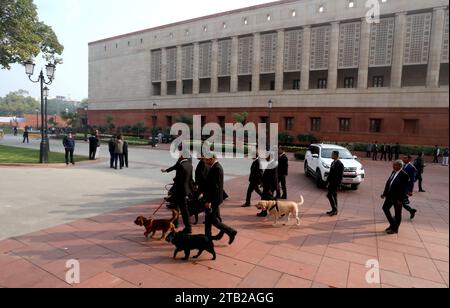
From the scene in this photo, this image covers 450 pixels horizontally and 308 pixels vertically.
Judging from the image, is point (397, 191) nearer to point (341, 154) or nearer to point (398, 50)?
point (341, 154)

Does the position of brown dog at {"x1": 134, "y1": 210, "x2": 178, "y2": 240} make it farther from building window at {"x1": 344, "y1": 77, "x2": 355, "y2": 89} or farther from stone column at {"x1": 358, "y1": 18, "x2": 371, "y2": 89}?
building window at {"x1": 344, "y1": 77, "x2": 355, "y2": 89}

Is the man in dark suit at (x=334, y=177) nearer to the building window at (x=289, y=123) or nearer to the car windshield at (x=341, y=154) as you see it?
the car windshield at (x=341, y=154)

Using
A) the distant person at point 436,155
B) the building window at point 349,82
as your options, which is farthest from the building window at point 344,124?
the distant person at point 436,155

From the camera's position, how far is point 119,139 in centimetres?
1436

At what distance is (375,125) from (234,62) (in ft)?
59.5

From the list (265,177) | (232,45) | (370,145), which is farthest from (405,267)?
(232,45)

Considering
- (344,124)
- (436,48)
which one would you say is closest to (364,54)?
(436,48)

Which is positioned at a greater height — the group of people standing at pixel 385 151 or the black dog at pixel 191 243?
the group of people standing at pixel 385 151

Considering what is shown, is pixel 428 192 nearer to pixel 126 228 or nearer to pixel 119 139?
pixel 126 228

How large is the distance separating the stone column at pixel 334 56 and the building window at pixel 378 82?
407 cm

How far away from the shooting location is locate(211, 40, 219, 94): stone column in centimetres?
3833

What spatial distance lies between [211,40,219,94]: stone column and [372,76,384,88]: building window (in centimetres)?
1877

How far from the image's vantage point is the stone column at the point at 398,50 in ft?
90.2

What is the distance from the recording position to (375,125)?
2925cm
